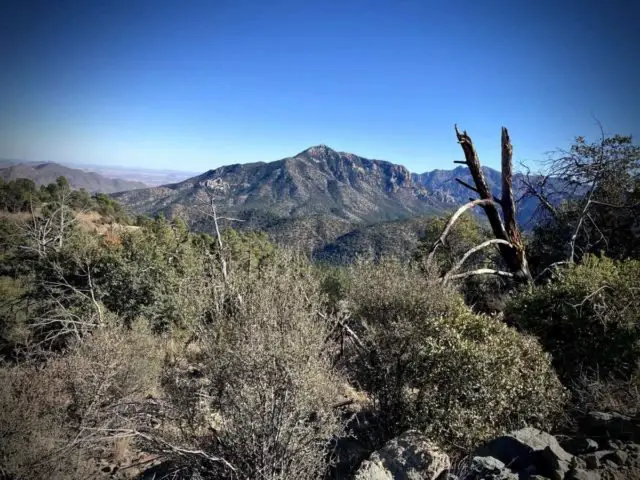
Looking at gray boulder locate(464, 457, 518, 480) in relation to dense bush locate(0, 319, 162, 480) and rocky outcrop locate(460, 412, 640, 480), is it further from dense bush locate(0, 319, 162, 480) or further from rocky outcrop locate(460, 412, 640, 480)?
dense bush locate(0, 319, 162, 480)

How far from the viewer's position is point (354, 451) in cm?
628

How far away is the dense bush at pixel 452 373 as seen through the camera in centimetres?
479

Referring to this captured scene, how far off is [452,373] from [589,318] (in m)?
2.85

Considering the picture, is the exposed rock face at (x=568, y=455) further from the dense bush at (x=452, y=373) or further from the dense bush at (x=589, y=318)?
the dense bush at (x=589, y=318)

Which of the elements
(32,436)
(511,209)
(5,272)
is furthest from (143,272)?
(5,272)

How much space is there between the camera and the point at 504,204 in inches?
299

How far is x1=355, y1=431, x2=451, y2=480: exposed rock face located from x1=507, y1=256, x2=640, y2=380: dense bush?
3.02m

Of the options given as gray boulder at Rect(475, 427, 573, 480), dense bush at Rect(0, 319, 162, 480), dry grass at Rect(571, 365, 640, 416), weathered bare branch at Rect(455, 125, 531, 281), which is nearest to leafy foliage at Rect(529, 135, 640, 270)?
weathered bare branch at Rect(455, 125, 531, 281)

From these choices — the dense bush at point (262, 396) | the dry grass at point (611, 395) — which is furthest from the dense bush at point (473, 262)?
the dense bush at point (262, 396)

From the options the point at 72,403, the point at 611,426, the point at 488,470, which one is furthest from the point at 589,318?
the point at 72,403

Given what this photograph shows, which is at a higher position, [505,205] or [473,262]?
[505,205]

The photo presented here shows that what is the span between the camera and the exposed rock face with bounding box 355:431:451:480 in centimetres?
448

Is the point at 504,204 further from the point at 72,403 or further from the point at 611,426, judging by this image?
the point at 72,403

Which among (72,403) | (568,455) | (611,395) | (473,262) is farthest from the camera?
(473,262)
